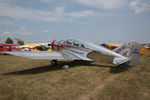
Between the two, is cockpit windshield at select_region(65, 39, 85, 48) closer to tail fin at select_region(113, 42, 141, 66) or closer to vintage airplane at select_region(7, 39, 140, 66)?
vintage airplane at select_region(7, 39, 140, 66)

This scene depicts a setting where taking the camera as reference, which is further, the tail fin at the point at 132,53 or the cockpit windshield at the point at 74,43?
the cockpit windshield at the point at 74,43

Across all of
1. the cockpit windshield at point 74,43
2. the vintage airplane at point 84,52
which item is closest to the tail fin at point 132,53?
the vintage airplane at point 84,52

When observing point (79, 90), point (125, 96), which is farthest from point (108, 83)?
point (79, 90)

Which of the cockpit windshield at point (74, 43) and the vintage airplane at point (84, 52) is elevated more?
the cockpit windshield at point (74, 43)

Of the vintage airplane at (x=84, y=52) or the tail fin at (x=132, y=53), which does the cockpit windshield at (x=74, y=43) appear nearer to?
the vintage airplane at (x=84, y=52)

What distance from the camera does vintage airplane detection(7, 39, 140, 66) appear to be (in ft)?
18.6

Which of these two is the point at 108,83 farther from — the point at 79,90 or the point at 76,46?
the point at 76,46

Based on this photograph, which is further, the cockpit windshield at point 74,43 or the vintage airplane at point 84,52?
the cockpit windshield at point 74,43

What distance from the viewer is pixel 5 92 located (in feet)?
12.5

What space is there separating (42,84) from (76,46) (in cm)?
422

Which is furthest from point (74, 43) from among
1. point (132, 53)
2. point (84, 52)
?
point (132, 53)

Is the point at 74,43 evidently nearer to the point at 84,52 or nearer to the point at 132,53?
the point at 84,52

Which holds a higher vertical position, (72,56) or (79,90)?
(72,56)

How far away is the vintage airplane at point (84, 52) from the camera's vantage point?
5.66 meters
